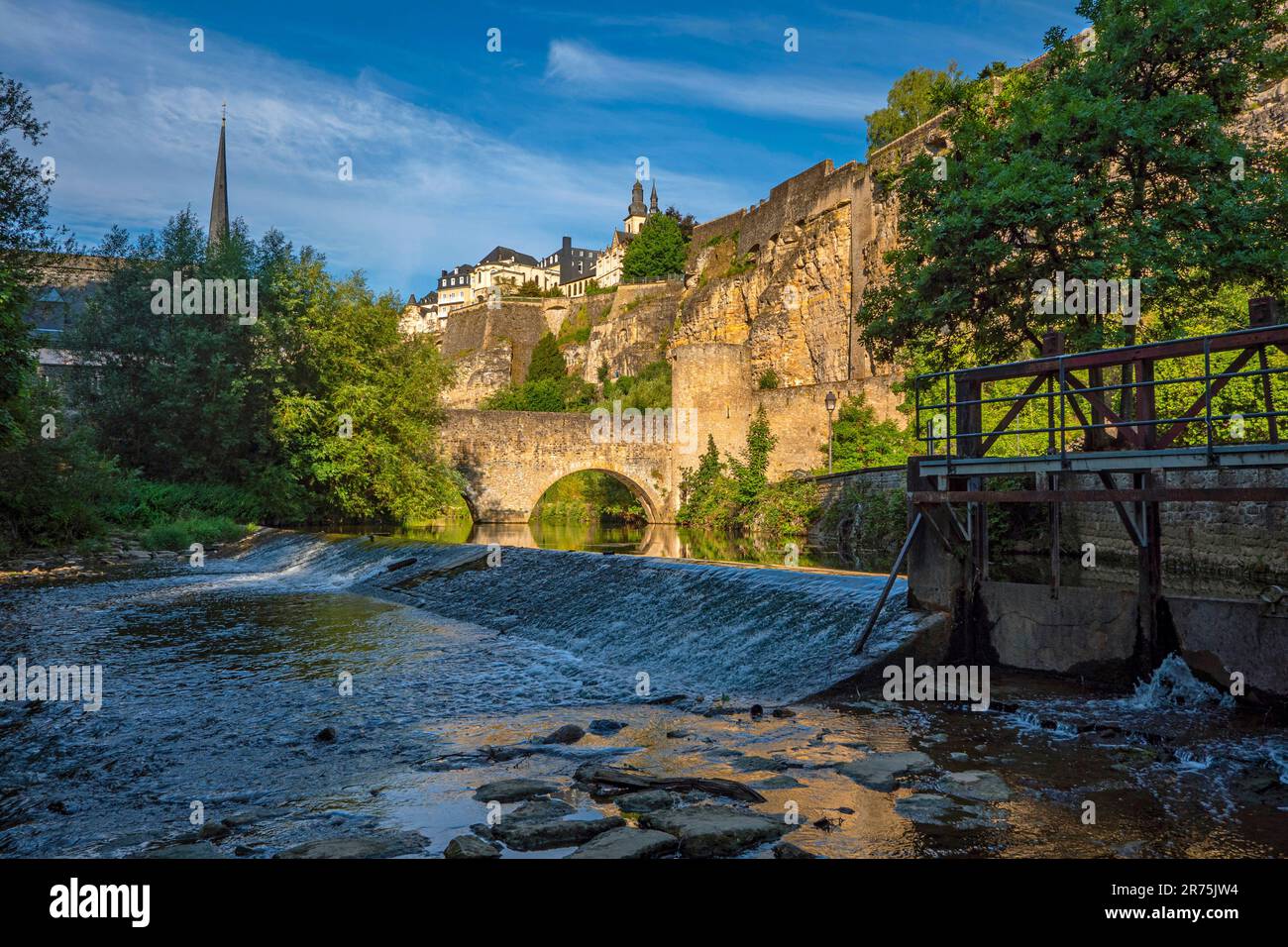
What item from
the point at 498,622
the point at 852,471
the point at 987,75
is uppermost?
the point at 987,75

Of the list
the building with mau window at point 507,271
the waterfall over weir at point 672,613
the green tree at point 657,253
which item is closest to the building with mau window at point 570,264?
the building with mau window at point 507,271

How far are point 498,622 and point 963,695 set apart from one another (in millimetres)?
6430

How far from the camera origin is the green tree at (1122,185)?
12.2m

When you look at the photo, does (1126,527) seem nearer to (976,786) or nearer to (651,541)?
(976,786)

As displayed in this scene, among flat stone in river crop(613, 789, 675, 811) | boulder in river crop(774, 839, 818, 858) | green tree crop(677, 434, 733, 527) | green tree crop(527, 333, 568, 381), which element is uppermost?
green tree crop(527, 333, 568, 381)

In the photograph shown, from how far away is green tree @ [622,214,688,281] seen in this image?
6850 cm

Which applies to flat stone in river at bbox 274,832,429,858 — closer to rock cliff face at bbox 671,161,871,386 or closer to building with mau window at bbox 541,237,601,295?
rock cliff face at bbox 671,161,871,386

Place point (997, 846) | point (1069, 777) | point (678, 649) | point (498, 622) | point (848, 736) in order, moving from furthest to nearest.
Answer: point (498, 622) < point (678, 649) < point (848, 736) < point (1069, 777) < point (997, 846)

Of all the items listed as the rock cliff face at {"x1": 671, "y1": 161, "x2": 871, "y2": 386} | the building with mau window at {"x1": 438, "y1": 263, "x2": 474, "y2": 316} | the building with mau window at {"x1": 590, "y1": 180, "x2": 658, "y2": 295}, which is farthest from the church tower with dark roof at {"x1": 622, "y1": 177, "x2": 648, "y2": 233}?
the rock cliff face at {"x1": 671, "y1": 161, "x2": 871, "y2": 386}

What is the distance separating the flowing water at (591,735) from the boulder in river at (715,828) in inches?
4.6

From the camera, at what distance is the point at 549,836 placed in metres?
4.53

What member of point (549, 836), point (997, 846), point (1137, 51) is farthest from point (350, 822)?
point (1137, 51)

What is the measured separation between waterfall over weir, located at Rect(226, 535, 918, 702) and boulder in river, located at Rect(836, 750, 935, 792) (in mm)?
1798
